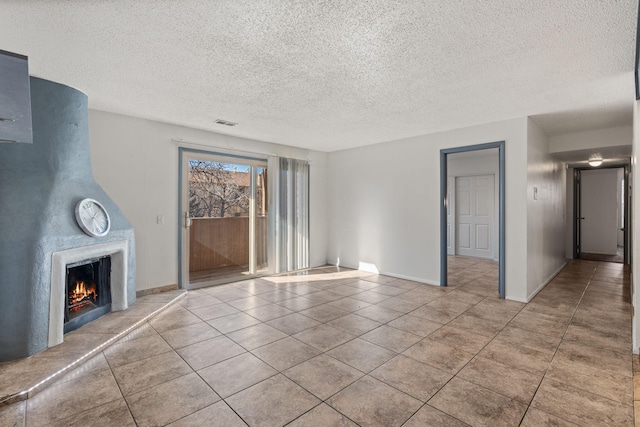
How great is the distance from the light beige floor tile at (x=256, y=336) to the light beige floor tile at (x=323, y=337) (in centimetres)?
22

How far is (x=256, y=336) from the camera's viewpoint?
3035 millimetres

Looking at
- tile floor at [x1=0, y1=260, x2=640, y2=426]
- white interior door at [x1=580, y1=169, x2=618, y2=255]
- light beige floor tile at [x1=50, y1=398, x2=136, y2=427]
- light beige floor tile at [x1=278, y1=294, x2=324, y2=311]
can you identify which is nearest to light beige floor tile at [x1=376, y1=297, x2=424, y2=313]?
tile floor at [x1=0, y1=260, x2=640, y2=426]

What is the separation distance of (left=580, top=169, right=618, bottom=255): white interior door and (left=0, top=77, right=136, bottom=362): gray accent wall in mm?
10511

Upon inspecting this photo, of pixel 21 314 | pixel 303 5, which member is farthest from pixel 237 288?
pixel 303 5

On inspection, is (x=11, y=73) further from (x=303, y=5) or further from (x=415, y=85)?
(x=415, y=85)

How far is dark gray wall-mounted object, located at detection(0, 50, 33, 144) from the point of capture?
1.65m

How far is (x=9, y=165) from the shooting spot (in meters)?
2.60

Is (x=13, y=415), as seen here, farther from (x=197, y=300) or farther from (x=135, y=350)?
(x=197, y=300)

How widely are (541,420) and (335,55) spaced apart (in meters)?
2.84

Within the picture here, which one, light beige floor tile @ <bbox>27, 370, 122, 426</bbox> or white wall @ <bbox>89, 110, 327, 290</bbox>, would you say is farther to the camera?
white wall @ <bbox>89, 110, 327, 290</bbox>

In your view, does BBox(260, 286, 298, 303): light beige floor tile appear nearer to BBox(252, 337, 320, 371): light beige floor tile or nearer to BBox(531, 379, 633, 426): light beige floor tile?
BBox(252, 337, 320, 371): light beige floor tile

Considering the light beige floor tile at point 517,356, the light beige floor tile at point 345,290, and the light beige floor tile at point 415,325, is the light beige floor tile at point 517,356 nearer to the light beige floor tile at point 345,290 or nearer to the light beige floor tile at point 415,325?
the light beige floor tile at point 415,325

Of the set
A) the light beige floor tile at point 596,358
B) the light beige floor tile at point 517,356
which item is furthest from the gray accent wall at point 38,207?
the light beige floor tile at point 596,358

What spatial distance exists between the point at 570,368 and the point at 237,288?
4069mm
